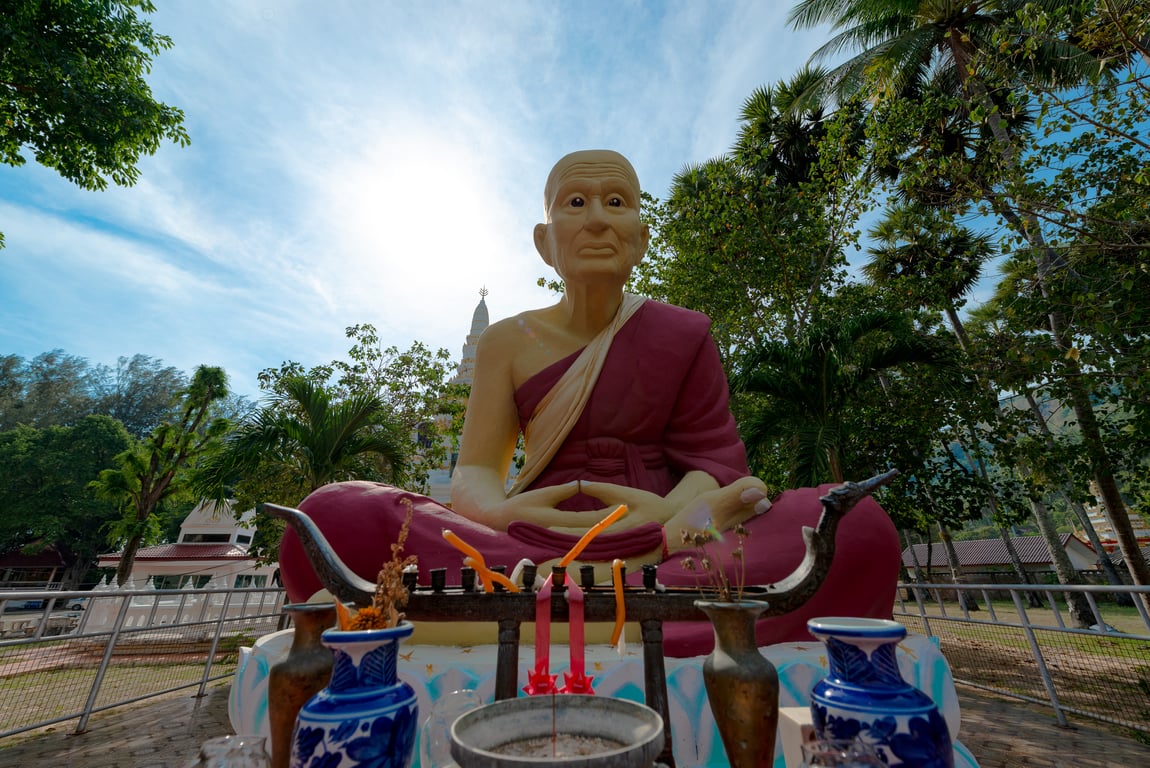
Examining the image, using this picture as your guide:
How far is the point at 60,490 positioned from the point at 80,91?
26.5 meters

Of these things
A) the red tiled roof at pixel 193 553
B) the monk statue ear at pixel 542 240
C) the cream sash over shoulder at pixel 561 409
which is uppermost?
the monk statue ear at pixel 542 240

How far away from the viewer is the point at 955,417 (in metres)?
7.88

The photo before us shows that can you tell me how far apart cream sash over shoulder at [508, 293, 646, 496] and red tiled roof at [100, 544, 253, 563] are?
18.1 metres

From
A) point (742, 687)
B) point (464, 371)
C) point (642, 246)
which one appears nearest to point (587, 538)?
point (742, 687)

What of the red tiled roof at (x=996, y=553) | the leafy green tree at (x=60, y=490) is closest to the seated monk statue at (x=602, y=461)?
the red tiled roof at (x=996, y=553)

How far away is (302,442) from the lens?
784 centimetres

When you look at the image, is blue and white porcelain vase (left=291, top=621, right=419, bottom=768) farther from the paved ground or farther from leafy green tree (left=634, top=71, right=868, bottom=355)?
leafy green tree (left=634, top=71, right=868, bottom=355)

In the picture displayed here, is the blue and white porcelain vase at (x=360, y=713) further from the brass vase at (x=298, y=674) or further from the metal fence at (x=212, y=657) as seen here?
the metal fence at (x=212, y=657)

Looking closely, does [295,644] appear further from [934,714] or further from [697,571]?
[697,571]

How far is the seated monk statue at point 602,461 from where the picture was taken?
2656 mm

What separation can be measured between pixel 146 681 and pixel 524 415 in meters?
6.84

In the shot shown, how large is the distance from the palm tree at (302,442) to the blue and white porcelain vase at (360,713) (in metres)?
7.41

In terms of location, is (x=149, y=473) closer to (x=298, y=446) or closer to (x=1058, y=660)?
(x=298, y=446)

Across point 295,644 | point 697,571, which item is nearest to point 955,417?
point 697,571
